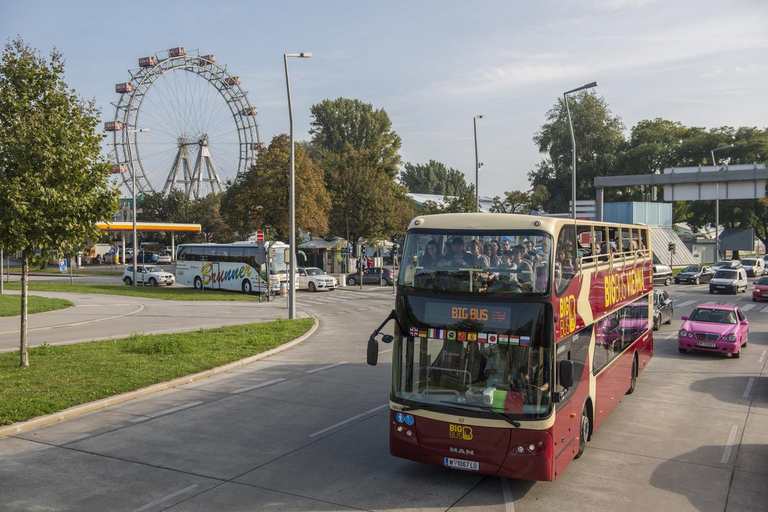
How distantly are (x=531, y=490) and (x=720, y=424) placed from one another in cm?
523

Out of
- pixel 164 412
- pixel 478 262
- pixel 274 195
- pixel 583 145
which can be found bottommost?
pixel 164 412

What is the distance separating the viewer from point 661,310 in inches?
981

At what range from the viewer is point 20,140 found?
13297mm

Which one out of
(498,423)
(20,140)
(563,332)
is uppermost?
(20,140)

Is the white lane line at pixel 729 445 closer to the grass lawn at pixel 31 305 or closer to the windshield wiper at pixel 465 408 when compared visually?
the windshield wiper at pixel 465 408

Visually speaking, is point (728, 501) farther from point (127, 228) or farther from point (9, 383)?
point (127, 228)

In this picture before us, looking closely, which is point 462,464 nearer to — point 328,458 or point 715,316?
point 328,458

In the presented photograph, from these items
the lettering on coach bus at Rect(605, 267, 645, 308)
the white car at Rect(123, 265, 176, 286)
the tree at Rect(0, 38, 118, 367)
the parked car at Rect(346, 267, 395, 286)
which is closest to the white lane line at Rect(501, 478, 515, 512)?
the lettering on coach bus at Rect(605, 267, 645, 308)

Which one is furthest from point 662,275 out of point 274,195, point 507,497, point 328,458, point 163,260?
point 163,260

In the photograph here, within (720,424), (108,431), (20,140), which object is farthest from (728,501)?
(20,140)

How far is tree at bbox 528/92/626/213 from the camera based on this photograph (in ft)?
279

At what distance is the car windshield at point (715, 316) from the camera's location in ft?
62.7

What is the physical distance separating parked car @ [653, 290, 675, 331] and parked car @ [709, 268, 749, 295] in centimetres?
1708

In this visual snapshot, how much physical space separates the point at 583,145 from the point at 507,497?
84175 millimetres
